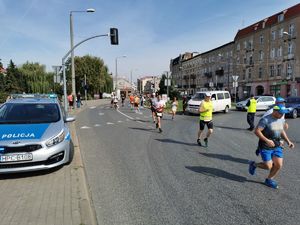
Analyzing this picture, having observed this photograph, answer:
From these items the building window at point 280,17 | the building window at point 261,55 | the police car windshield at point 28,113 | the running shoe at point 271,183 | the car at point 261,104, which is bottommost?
the running shoe at point 271,183

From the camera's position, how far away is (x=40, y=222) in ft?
11.8

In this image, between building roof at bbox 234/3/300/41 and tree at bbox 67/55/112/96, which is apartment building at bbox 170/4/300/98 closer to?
building roof at bbox 234/3/300/41

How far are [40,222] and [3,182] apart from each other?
6.95 ft

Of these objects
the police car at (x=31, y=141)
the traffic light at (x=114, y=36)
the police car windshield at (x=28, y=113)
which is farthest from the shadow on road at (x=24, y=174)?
the traffic light at (x=114, y=36)

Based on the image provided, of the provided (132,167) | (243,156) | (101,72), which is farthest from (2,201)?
(101,72)

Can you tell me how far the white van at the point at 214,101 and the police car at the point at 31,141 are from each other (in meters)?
15.7

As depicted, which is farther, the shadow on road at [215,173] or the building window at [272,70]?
the building window at [272,70]

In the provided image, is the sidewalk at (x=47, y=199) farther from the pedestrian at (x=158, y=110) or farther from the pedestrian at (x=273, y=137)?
the pedestrian at (x=158, y=110)

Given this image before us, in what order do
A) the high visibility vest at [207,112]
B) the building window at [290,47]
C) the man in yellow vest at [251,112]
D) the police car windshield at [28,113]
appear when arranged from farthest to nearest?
1. the building window at [290,47]
2. the man in yellow vest at [251,112]
3. the high visibility vest at [207,112]
4. the police car windshield at [28,113]

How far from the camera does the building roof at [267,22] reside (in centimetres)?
4259

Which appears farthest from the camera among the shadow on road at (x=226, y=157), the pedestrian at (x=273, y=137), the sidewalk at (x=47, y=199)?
the shadow on road at (x=226, y=157)

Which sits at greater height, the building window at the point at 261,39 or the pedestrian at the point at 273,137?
the building window at the point at 261,39

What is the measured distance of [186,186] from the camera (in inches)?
203

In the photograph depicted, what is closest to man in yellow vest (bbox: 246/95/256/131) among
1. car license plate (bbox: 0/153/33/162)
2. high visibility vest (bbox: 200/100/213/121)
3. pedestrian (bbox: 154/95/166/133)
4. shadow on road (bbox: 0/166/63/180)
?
pedestrian (bbox: 154/95/166/133)
